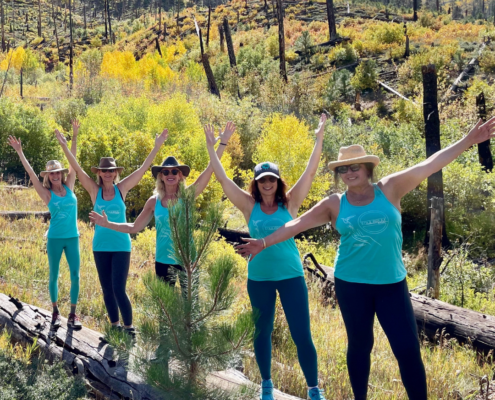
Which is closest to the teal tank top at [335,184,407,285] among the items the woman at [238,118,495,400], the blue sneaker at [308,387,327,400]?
the woman at [238,118,495,400]

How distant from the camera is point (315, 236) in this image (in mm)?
14367

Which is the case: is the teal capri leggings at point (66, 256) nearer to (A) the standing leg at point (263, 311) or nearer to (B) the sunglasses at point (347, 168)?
(A) the standing leg at point (263, 311)

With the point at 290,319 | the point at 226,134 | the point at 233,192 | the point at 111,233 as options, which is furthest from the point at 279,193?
the point at 111,233

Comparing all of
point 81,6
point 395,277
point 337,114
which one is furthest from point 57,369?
point 81,6

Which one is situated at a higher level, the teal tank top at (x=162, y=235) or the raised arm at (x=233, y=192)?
the raised arm at (x=233, y=192)

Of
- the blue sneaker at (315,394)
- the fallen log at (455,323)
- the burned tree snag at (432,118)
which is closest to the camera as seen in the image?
the blue sneaker at (315,394)

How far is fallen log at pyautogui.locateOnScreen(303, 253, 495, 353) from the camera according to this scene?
205 inches

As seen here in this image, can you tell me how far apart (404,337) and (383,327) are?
140 millimetres

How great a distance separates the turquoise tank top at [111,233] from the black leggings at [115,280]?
55 millimetres

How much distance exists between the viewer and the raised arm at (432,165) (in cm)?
282

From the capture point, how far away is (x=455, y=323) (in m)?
5.47

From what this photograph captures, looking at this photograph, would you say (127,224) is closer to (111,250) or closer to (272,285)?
(111,250)

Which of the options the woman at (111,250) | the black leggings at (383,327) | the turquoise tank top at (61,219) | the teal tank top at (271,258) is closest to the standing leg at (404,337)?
the black leggings at (383,327)

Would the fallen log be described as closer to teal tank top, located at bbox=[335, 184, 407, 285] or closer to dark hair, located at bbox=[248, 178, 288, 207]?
teal tank top, located at bbox=[335, 184, 407, 285]
